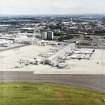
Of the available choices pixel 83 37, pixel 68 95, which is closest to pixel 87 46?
pixel 83 37

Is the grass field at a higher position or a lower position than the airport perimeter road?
lower

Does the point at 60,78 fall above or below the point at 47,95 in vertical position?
above

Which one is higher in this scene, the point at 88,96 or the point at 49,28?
the point at 49,28

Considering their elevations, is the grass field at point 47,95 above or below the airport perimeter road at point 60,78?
below

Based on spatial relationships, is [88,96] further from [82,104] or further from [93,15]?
[93,15]
